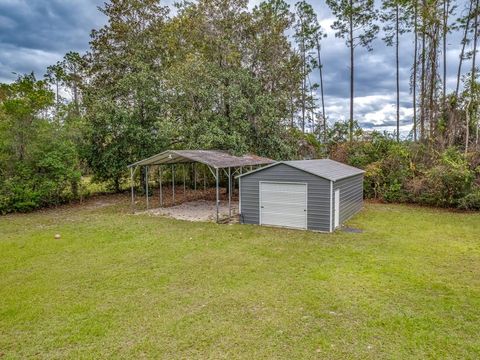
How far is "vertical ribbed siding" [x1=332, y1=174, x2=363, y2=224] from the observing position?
980 centimetres

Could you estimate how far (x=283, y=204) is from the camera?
953 centimetres

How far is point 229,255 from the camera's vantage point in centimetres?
702

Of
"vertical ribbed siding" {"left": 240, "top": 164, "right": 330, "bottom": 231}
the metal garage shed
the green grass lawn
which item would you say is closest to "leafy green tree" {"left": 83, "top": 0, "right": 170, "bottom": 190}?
"vertical ribbed siding" {"left": 240, "top": 164, "right": 330, "bottom": 231}

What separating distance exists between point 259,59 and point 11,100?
11.0 m

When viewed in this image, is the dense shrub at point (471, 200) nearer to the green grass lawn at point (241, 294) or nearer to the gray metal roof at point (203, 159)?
the green grass lawn at point (241, 294)

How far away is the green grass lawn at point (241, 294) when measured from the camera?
3779mm

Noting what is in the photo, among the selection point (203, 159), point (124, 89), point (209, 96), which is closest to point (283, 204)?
point (203, 159)

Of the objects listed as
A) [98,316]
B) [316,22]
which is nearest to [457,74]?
[316,22]

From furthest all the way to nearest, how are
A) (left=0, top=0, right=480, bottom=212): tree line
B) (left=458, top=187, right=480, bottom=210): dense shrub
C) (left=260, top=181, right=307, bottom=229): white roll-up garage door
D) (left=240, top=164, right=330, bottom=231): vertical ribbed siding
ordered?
1. (left=0, top=0, right=480, bottom=212): tree line
2. (left=458, top=187, right=480, bottom=210): dense shrub
3. (left=260, top=181, right=307, bottom=229): white roll-up garage door
4. (left=240, top=164, right=330, bottom=231): vertical ribbed siding

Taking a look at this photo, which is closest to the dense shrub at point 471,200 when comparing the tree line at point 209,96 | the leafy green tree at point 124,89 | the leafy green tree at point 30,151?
the tree line at point 209,96

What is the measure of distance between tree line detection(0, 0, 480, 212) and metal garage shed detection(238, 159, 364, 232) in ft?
13.3

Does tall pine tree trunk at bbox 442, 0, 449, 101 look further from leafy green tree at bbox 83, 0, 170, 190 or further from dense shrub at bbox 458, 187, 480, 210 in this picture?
leafy green tree at bbox 83, 0, 170, 190

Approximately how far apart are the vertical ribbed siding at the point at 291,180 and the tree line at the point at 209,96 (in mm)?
3885

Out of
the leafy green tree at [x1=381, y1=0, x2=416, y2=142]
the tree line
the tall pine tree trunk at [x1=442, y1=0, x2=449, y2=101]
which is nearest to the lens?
the tree line
